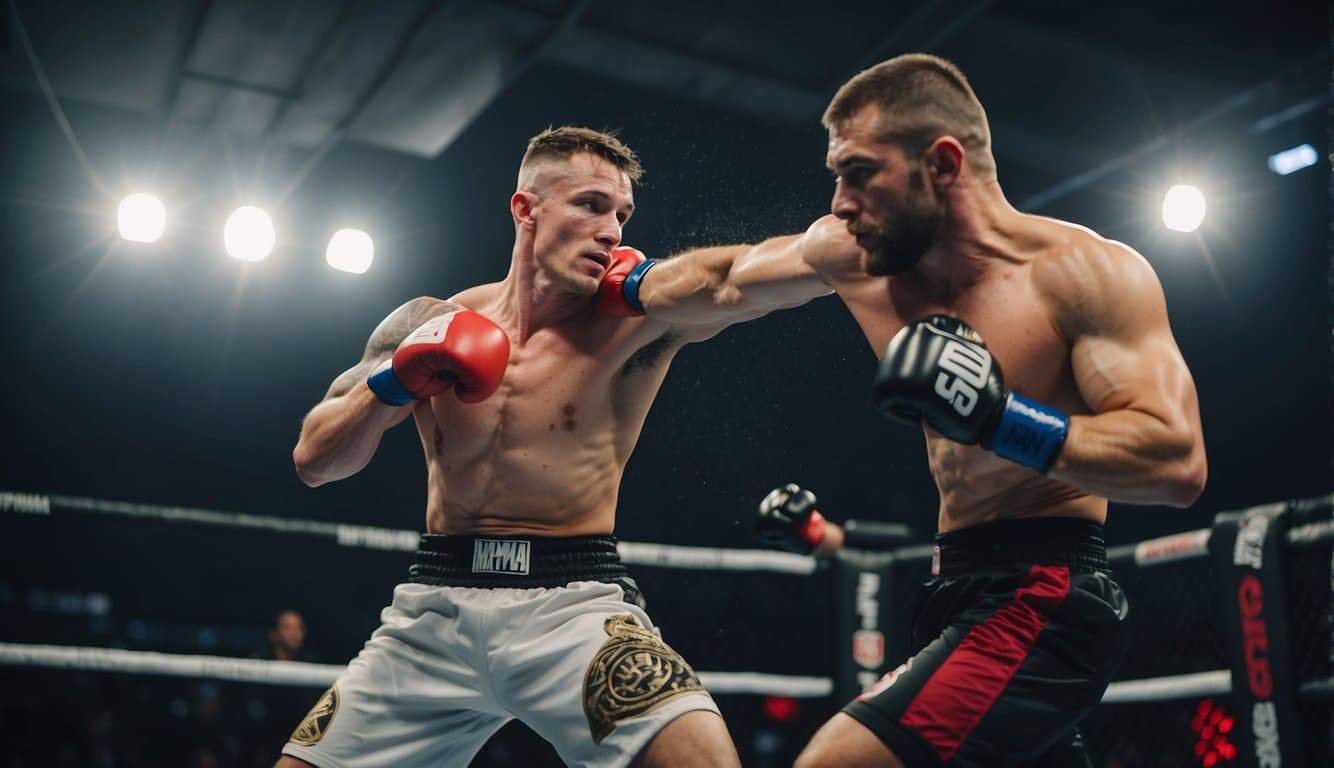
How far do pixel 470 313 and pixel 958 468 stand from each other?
3.23 feet

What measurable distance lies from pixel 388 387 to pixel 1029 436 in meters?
1.21

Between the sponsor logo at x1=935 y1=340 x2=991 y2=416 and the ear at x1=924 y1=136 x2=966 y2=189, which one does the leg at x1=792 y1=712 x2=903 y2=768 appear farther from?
the ear at x1=924 y1=136 x2=966 y2=189

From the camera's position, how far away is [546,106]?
5.31 meters

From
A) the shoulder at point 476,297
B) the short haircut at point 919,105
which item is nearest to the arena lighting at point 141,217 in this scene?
the shoulder at point 476,297

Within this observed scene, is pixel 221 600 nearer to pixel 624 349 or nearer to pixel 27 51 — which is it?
pixel 27 51

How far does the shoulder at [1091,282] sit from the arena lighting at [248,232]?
472 cm

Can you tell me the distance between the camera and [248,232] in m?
5.62

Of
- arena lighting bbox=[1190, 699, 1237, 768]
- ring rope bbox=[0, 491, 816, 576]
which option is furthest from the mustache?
arena lighting bbox=[1190, 699, 1237, 768]

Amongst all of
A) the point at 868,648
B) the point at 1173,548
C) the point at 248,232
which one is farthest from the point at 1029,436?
the point at 248,232

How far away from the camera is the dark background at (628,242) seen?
185 inches

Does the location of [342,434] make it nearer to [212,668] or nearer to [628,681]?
[628,681]

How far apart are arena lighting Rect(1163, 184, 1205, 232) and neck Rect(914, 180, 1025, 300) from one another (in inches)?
148

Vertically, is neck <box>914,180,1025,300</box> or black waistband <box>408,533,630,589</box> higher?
neck <box>914,180,1025,300</box>

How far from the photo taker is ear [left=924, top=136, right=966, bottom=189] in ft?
5.80
